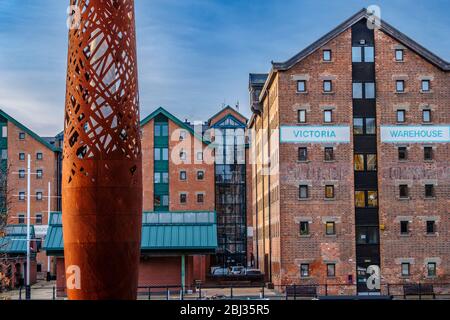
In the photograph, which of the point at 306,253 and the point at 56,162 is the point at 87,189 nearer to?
the point at 306,253

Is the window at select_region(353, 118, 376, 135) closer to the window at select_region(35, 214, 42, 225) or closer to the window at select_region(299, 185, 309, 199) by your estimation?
the window at select_region(299, 185, 309, 199)

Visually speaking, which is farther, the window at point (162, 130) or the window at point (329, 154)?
the window at point (162, 130)

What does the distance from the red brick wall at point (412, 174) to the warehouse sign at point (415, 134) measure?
0.36 m

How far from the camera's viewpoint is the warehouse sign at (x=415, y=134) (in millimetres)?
43438

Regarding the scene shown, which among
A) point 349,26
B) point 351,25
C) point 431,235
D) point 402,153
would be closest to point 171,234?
point 402,153

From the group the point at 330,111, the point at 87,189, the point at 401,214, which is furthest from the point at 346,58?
the point at 87,189

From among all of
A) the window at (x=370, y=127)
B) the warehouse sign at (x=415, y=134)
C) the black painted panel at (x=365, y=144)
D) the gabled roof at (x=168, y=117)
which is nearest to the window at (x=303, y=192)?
the black painted panel at (x=365, y=144)

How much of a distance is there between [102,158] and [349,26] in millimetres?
32784

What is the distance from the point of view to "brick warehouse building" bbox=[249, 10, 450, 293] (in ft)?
140

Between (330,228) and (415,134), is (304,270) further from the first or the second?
(415,134)

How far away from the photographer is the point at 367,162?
4356cm

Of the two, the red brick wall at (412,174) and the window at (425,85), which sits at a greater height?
the window at (425,85)

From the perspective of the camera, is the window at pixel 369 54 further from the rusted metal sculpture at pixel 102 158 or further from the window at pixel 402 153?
the rusted metal sculpture at pixel 102 158
